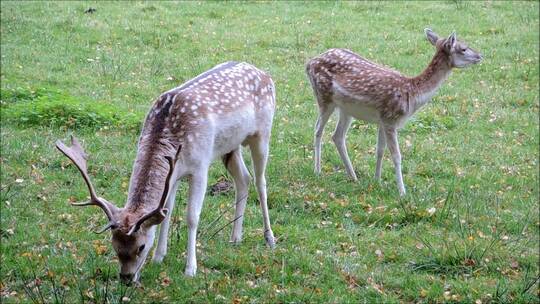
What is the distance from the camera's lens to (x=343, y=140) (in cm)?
954

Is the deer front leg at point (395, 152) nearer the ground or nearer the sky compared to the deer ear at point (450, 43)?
nearer the ground

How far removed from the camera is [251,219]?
801 centimetres

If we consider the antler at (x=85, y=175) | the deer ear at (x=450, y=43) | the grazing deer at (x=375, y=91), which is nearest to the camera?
the antler at (x=85, y=175)

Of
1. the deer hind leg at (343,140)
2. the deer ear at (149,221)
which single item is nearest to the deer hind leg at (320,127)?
the deer hind leg at (343,140)

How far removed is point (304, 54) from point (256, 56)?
2.74 feet

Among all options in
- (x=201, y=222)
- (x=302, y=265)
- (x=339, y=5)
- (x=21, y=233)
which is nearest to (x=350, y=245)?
(x=302, y=265)

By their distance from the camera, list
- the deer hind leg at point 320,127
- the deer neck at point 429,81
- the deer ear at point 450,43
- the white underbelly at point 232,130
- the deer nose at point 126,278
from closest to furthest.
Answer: the deer nose at point 126,278
the white underbelly at point 232,130
the deer neck at point 429,81
the deer hind leg at point 320,127
the deer ear at point 450,43

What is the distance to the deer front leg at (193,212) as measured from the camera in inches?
259

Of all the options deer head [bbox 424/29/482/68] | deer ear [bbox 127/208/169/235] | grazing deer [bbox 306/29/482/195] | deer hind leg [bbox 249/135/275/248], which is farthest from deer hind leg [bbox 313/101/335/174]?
deer ear [bbox 127/208/169/235]

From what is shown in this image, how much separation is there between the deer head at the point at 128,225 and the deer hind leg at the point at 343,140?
363 cm

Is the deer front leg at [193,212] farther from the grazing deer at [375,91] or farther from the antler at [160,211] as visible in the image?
the grazing deer at [375,91]

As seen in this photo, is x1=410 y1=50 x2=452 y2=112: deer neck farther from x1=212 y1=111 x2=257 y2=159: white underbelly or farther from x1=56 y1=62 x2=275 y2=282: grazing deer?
x1=212 y1=111 x2=257 y2=159: white underbelly

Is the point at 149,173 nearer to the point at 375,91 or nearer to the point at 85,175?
the point at 85,175

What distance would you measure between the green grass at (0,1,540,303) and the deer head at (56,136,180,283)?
205 millimetres
